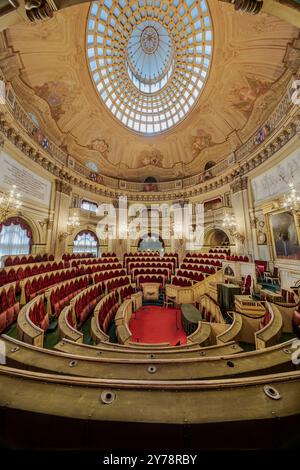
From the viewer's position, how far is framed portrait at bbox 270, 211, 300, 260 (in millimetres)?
6917

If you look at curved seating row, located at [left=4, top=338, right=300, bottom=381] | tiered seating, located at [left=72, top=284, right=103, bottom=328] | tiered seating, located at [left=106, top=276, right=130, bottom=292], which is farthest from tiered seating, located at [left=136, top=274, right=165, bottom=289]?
curved seating row, located at [left=4, top=338, right=300, bottom=381]

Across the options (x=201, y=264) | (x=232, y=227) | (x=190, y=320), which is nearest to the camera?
(x=190, y=320)

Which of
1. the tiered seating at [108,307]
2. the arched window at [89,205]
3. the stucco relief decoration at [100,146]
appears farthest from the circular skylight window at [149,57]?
the tiered seating at [108,307]

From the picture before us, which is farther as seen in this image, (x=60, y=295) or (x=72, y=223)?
(x=72, y=223)

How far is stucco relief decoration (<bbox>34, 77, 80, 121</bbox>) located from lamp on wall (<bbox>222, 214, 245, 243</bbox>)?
42.9 feet

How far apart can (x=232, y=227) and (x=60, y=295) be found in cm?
1035

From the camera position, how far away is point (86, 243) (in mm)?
13125

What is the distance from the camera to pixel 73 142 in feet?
41.3

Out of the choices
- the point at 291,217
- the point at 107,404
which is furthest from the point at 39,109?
the point at 291,217

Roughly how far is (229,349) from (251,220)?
8738 mm

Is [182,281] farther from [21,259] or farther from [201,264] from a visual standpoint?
[21,259]

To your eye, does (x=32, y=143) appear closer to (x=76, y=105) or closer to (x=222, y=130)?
(x=76, y=105)

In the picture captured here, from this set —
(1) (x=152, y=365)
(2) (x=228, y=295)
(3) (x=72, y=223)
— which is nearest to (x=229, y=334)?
(1) (x=152, y=365)

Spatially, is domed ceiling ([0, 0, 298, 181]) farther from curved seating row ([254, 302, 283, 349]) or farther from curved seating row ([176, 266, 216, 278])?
curved seating row ([254, 302, 283, 349])
